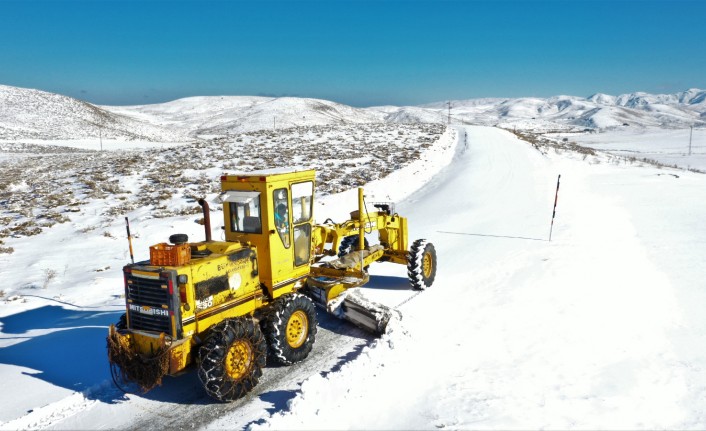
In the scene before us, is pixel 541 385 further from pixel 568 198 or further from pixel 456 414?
pixel 568 198

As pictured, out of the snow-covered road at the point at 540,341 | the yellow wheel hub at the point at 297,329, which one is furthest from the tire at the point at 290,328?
the snow-covered road at the point at 540,341

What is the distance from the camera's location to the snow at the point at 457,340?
636 centimetres

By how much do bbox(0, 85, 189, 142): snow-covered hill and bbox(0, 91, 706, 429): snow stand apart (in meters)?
58.2

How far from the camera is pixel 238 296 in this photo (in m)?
7.29

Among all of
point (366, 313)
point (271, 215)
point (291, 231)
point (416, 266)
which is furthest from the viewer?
point (416, 266)

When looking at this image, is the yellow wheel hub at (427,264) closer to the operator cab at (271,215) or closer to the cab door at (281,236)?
the operator cab at (271,215)

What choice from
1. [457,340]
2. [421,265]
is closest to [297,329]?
[457,340]

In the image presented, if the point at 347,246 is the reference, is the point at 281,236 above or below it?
above

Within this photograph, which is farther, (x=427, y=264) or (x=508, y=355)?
(x=427, y=264)

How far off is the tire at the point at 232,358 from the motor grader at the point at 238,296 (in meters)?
0.01

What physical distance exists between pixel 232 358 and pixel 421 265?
528 centimetres

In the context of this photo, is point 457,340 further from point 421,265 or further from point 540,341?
point 421,265

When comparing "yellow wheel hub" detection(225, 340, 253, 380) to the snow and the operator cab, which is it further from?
the operator cab

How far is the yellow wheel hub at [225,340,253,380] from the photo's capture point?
6.63m
